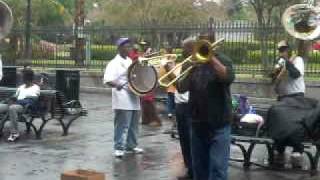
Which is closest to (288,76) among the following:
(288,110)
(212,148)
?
(288,110)

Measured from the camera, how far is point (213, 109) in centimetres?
683

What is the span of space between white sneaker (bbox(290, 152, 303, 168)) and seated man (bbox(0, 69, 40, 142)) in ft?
16.1

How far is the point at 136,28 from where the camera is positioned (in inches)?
859

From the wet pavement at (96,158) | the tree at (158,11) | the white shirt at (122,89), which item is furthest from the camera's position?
the tree at (158,11)

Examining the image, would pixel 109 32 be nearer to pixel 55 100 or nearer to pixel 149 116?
pixel 149 116

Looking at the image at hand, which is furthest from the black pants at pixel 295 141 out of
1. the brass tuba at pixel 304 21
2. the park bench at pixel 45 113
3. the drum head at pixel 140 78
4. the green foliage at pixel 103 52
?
the green foliage at pixel 103 52

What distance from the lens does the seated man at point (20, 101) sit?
12078 millimetres

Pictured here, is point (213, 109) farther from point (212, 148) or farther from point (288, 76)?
point (288, 76)

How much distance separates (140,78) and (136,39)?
31.3 feet

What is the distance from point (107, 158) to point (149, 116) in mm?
3968

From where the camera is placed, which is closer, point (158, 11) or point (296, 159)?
point (296, 159)

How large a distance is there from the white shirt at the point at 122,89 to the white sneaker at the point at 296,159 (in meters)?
2.36

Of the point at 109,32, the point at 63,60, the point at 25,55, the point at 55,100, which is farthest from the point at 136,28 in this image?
the point at 55,100

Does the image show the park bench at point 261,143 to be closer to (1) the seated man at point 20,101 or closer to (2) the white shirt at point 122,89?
(2) the white shirt at point 122,89
